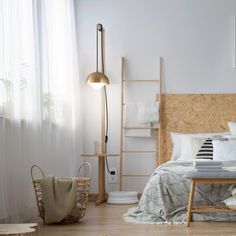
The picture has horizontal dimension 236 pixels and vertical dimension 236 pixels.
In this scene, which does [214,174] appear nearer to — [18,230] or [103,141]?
[18,230]

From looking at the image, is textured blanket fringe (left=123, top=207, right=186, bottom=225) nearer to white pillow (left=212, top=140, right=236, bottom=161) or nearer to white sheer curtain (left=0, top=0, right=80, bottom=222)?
white sheer curtain (left=0, top=0, right=80, bottom=222)

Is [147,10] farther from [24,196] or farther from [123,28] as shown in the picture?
[24,196]

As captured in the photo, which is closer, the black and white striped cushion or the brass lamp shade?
the black and white striped cushion

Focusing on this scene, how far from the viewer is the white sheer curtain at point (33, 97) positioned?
4703 millimetres

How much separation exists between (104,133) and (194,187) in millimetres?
2467

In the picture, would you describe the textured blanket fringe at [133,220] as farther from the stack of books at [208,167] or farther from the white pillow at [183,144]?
the white pillow at [183,144]

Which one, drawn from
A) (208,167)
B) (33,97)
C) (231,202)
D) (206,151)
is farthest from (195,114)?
(33,97)

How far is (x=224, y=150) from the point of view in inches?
230

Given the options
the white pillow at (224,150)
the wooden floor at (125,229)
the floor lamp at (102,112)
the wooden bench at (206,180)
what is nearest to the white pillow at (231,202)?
the wooden bench at (206,180)

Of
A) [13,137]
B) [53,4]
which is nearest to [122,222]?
[13,137]

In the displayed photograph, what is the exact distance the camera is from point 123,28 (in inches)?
283

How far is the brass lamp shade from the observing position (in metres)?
6.74

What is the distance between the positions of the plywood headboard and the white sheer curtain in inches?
45.9

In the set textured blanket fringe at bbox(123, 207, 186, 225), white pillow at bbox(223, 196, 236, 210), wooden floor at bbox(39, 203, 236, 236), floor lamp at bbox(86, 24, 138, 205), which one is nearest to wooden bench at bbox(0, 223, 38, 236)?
wooden floor at bbox(39, 203, 236, 236)
